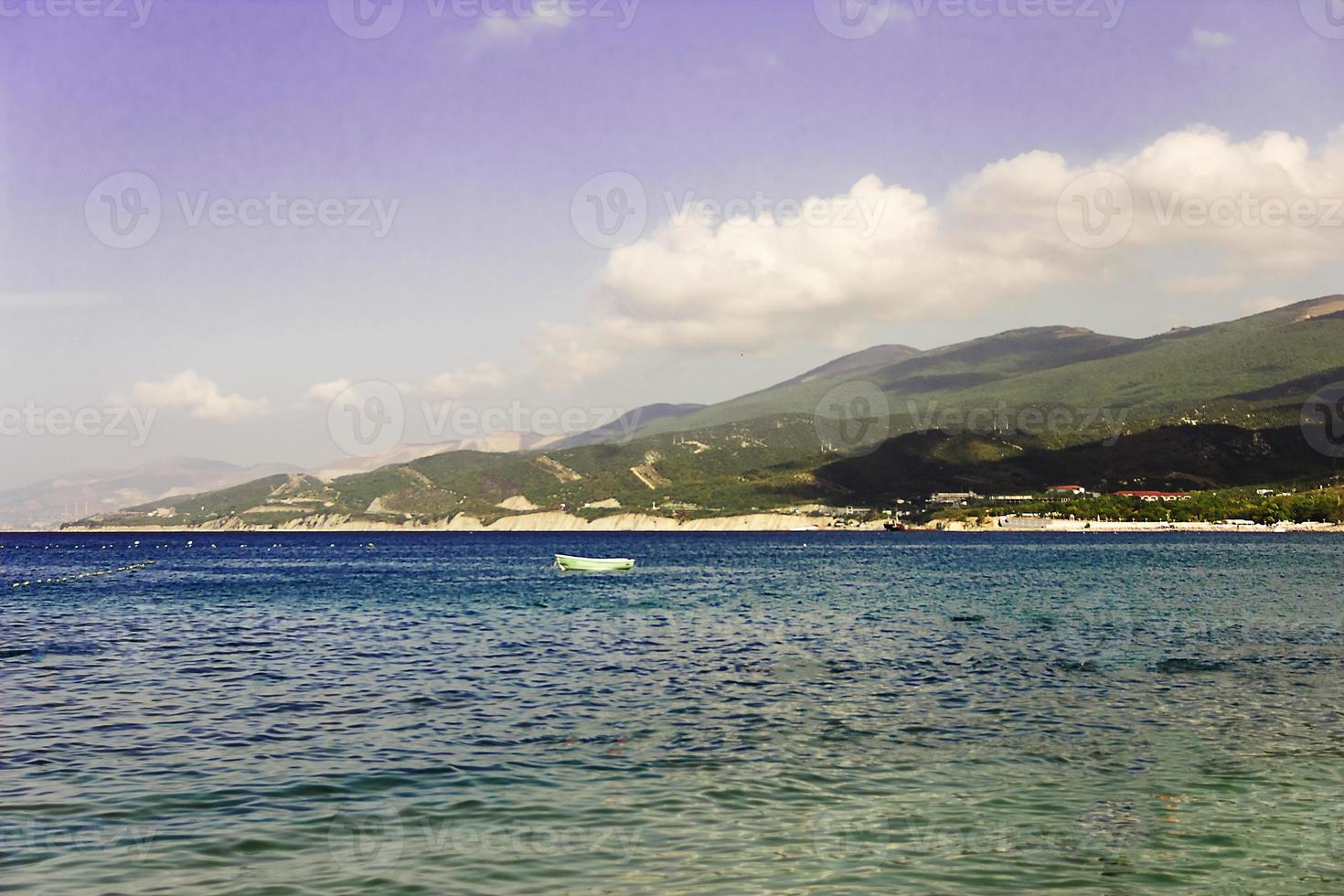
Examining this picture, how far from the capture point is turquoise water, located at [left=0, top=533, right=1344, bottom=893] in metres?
16.9

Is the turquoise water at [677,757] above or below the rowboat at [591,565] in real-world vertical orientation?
above

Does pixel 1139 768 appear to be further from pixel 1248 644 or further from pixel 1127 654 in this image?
pixel 1248 644

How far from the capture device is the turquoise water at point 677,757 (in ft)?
55.4

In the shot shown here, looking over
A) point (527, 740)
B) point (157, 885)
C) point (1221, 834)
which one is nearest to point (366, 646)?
point (527, 740)

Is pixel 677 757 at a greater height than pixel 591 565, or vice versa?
pixel 677 757

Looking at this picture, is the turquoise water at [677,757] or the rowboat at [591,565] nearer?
the turquoise water at [677,757]

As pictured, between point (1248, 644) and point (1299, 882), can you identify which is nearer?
point (1299, 882)

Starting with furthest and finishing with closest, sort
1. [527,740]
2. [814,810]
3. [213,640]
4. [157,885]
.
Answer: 1. [213,640]
2. [527,740]
3. [814,810]
4. [157,885]

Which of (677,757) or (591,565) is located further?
(591,565)

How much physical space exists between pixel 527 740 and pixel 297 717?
→ 23.8 feet

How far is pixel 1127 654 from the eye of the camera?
42.2 meters

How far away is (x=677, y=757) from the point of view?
79.0 ft

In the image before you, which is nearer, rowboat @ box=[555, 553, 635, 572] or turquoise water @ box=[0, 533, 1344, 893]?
turquoise water @ box=[0, 533, 1344, 893]

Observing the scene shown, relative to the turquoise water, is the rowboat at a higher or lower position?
lower
